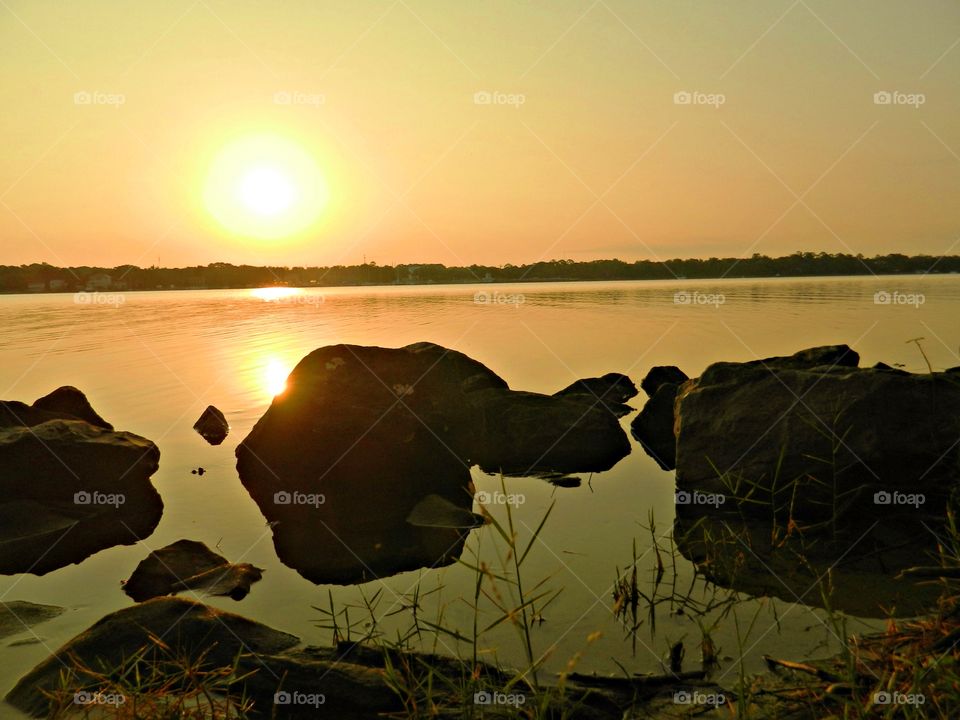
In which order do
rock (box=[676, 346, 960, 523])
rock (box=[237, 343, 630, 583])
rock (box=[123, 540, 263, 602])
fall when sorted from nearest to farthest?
rock (box=[123, 540, 263, 602])
rock (box=[676, 346, 960, 523])
rock (box=[237, 343, 630, 583])

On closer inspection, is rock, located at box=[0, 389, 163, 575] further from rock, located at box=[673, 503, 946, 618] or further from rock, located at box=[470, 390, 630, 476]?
rock, located at box=[673, 503, 946, 618]

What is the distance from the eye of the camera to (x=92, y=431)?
416 inches

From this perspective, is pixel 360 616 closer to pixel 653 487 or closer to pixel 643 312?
pixel 653 487

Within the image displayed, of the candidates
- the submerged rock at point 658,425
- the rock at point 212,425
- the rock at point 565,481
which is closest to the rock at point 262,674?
the rock at point 565,481

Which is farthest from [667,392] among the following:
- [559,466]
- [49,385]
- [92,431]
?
[49,385]

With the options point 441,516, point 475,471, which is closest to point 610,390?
point 475,471

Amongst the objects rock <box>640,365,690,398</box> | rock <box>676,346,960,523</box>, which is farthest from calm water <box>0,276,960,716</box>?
rock <box>640,365,690,398</box>

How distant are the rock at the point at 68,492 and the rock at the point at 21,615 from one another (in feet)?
3.66

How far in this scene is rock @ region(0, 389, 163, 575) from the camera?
8641mm

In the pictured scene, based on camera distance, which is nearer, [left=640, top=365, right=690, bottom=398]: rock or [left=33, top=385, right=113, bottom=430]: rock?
[left=33, top=385, right=113, bottom=430]: rock

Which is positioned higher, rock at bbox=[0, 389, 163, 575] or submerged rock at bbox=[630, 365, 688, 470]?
submerged rock at bbox=[630, 365, 688, 470]

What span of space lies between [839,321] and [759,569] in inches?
1191

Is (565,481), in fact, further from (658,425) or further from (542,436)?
(658,425)

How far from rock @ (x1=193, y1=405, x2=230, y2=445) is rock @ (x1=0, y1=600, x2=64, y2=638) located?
7.56 meters
